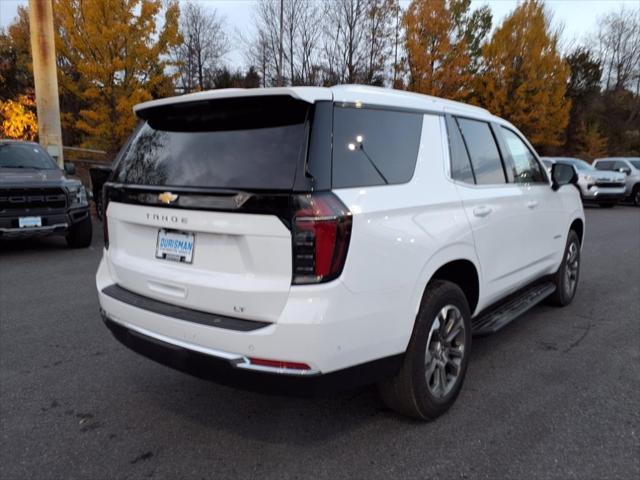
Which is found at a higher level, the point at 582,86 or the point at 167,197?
the point at 582,86

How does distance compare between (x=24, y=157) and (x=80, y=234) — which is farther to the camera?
(x=24, y=157)

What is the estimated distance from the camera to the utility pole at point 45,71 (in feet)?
37.0

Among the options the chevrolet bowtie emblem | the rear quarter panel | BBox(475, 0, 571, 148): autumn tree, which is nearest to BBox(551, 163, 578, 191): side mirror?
the rear quarter panel

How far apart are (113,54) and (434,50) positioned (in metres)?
11.9

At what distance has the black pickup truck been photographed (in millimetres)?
7262

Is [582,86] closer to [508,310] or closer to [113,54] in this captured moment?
[113,54]

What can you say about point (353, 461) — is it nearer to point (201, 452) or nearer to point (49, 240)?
point (201, 452)

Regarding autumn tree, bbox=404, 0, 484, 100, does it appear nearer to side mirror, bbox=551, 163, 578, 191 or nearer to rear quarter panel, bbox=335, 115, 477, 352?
side mirror, bbox=551, 163, 578, 191

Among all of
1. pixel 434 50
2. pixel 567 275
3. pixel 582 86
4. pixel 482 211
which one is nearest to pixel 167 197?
pixel 482 211

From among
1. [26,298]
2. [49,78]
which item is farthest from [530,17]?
[26,298]

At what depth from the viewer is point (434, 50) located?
2006 centimetres

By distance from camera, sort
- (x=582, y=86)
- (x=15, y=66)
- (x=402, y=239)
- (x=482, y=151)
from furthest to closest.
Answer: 1. (x=582, y=86)
2. (x=15, y=66)
3. (x=482, y=151)
4. (x=402, y=239)

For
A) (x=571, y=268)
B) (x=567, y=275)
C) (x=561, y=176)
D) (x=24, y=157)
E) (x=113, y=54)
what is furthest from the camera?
(x=113, y=54)

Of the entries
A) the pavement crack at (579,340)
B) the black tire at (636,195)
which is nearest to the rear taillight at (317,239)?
the pavement crack at (579,340)
